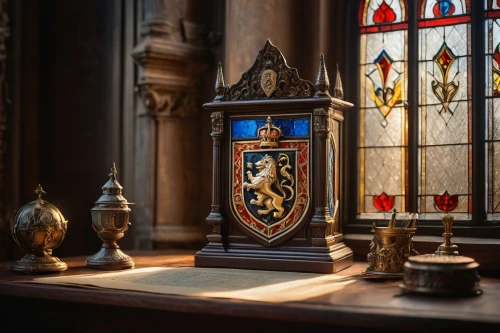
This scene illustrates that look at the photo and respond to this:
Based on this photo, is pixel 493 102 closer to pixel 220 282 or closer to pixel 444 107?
pixel 444 107

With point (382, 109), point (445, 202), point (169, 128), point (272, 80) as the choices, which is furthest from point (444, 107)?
point (169, 128)

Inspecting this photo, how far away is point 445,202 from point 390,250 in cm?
127

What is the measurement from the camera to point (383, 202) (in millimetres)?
4719

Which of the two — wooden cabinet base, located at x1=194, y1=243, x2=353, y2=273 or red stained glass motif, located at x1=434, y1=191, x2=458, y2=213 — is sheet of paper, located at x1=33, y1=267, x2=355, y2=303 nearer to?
wooden cabinet base, located at x1=194, y1=243, x2=353, y2=273

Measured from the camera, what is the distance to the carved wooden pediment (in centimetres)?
372

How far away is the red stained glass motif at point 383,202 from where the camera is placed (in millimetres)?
4695

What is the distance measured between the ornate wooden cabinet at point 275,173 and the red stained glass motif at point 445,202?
96 centimetres

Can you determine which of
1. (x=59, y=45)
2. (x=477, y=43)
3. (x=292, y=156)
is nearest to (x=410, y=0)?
(x=477, y=43)

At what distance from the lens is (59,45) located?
5.10 meters

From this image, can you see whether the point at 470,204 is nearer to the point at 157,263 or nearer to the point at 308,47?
the point at 308,47

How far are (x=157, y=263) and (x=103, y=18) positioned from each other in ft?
6.29

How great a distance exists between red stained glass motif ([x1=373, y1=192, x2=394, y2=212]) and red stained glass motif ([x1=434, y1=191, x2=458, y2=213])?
0.29 meters

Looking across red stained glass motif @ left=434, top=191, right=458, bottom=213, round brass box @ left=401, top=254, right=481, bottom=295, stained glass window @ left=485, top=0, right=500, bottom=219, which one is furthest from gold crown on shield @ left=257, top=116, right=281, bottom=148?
stained glass window @ left=485, top=0, right=500, bottom=219

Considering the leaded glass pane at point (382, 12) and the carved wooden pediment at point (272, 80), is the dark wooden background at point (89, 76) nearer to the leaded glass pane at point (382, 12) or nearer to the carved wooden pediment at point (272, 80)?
the leaded glass pane at point (382, 12)
